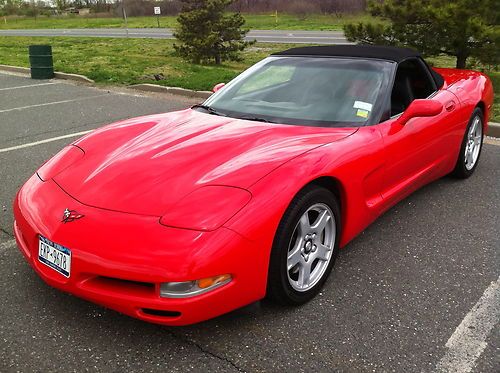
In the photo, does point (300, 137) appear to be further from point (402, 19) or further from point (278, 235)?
point (402, 19)

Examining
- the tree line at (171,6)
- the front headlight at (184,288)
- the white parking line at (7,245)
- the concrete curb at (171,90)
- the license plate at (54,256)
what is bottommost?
the white parking line at (7,245)

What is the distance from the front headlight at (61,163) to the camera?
2850mm

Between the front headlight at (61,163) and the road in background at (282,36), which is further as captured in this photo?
the road in background at (282,36)

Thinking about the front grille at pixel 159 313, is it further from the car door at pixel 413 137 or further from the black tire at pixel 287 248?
the car door at pixel 413 137

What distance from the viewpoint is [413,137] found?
3.40 m

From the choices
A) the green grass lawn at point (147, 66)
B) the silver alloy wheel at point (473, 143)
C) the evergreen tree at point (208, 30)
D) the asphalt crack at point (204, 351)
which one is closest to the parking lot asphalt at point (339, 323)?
the asphalt crack at point (204, 351)

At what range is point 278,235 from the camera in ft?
7.63

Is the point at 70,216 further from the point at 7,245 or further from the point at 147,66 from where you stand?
the point at 147,66

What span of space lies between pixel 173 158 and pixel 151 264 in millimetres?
801

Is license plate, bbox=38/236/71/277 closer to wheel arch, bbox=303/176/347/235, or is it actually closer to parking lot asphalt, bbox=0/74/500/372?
parking lot asphalt, bbox=0/74/500/372

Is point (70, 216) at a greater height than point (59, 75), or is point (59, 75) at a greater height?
point (59, 75)

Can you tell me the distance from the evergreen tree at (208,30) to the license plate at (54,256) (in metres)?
10.9

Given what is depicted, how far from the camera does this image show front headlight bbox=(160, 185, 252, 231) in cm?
218

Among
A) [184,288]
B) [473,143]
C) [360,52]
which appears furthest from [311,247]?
[473,143]
